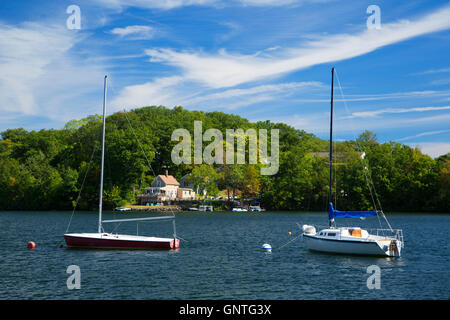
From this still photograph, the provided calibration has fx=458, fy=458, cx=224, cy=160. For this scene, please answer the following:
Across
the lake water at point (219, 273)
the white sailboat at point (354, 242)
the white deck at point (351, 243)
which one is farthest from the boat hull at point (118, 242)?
the white deck at point (351, 243)

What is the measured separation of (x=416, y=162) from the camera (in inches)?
4739

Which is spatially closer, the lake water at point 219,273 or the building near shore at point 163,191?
the lake water at point 219,273

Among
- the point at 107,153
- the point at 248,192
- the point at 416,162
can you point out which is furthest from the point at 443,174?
the point at 107,153

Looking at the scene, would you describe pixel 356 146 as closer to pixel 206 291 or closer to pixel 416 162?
pixel 416 162

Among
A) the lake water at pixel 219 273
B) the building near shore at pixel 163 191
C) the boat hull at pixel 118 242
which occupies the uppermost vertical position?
the building near shore at pixel 163 191

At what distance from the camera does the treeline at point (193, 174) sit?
11775 cm

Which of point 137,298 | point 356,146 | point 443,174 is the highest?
point 356,146

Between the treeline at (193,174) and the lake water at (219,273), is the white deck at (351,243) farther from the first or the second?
the treeline at (193,174)

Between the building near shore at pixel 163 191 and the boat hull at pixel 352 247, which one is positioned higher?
the building near shore at pixel 163 191

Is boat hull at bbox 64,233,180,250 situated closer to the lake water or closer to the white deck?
the lake water

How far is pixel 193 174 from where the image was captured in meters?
130

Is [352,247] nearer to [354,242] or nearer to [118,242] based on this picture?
[354,242]
